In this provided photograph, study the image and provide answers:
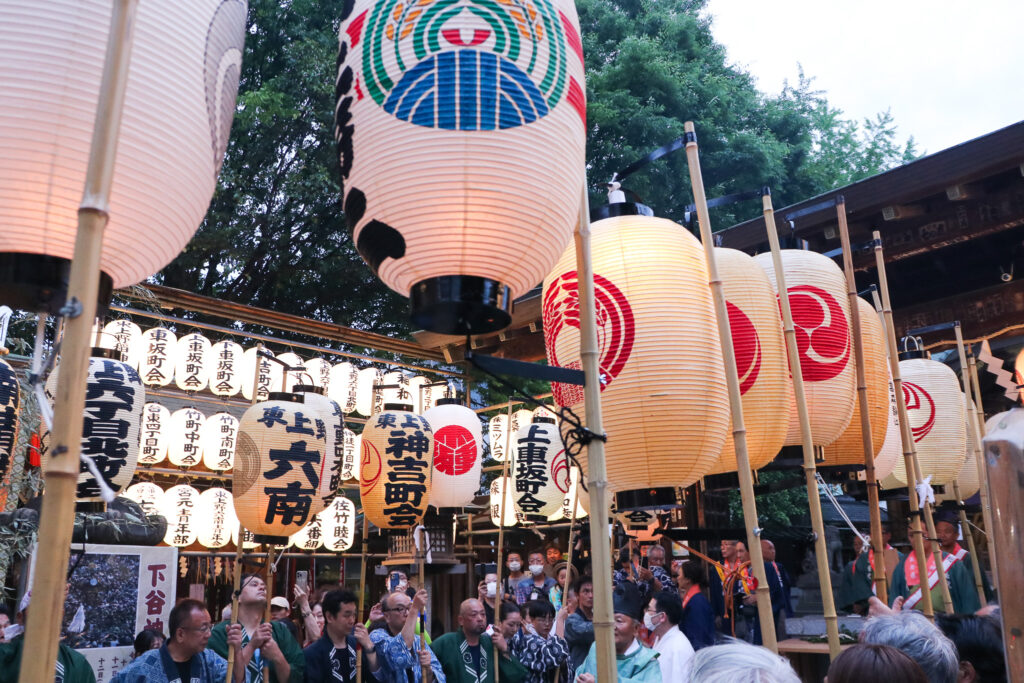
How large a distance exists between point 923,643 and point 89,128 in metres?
2.48

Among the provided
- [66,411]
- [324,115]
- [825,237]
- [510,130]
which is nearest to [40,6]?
[66,411]

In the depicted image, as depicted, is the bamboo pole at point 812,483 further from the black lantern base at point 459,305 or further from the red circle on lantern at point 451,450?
the red circle on lantern at point 451,450

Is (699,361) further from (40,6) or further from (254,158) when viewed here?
(254,158)

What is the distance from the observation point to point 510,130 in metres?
2.20

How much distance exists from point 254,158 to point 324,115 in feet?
5.73

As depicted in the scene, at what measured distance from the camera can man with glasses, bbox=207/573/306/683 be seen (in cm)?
536

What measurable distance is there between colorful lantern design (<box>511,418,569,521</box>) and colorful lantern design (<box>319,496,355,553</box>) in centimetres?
308

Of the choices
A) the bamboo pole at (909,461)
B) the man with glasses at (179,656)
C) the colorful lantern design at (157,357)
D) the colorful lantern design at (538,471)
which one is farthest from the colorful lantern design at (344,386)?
the bamboo pole at (909,461)

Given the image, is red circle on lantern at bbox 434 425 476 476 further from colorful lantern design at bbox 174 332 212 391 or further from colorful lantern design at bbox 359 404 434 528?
colorful lantern design at bbox 174 332 212 391

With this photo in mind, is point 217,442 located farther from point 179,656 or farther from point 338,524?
point 179,656

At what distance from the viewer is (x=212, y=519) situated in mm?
11180

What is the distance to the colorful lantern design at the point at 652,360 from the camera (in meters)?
3.25

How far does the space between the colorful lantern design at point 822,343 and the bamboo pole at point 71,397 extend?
133 inches

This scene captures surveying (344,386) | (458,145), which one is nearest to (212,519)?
(344,386)
